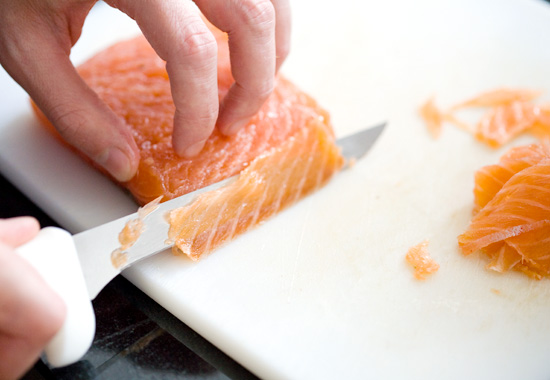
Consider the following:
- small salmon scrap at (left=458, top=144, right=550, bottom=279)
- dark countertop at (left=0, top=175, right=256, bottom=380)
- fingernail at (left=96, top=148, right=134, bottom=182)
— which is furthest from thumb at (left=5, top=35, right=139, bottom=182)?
small salmon scrap at (left=458, top=144, right=550, bottom=279)

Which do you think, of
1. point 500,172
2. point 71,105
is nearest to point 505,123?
point 500,172

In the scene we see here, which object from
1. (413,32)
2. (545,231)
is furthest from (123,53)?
(545,231)

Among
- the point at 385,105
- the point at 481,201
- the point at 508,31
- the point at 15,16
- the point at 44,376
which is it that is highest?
the point at 15,16

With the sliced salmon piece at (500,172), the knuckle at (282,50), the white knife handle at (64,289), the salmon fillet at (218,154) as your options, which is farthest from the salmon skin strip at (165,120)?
the sliced salmon piece at (500,172)

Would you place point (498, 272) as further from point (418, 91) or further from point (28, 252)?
point (28, 252)

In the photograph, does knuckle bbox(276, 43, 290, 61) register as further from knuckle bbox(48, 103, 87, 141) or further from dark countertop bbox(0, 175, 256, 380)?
dark countertop bbox(0, 175, 256, 380)

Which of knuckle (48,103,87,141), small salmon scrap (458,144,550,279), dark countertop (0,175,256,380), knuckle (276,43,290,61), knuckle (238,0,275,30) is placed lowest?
dark countertop (0,175,256,380)

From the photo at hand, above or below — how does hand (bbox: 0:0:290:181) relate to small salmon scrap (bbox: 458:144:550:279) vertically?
above
